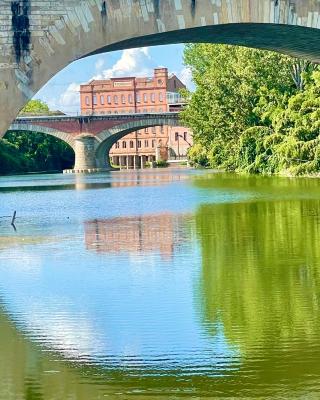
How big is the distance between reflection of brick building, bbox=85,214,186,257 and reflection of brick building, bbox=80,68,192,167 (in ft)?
305

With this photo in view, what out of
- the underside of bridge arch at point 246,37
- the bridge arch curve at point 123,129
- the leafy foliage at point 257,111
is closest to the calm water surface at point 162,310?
the underside of bridge arch at point 246,37

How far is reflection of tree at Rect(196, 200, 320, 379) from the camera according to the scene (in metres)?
10.5

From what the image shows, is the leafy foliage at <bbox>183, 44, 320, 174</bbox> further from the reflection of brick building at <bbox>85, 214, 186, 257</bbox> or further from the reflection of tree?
the reflection of tree

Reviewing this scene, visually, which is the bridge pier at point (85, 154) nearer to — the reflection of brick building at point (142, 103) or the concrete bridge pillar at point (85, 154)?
the concrete bridge pillar at point (85, 154)

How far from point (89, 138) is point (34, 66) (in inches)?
2700

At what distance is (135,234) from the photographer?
2148 cm

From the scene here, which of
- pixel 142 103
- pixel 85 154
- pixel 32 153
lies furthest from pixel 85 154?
pixel 142 103

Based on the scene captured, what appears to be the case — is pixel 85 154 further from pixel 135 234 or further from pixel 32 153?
pixel 135 234

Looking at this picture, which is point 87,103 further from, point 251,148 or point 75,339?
point 75,339

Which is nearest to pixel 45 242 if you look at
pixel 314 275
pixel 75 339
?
pixel 314 275

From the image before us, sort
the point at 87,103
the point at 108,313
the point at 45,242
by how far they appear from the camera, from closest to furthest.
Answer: the point at 108,313, the point at 45,242, the point at 87,103

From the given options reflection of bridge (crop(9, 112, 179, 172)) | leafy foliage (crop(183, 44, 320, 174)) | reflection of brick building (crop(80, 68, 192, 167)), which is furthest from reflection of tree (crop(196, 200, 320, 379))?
reflection of brick building (crop(80, 68, 192, 167))

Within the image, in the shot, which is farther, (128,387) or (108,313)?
(108,313)

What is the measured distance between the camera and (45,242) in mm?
20438
